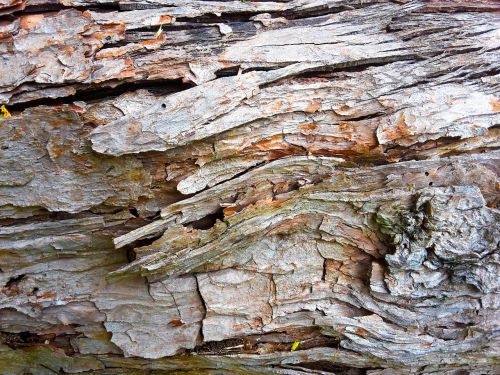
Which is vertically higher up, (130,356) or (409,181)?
(409,181)

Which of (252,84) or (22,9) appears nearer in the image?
(22,9)

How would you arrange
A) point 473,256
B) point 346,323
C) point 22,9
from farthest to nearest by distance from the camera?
point 346,323
point 473,256
point 22,9

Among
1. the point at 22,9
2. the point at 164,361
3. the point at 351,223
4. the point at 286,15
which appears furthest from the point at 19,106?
the point at 351,223

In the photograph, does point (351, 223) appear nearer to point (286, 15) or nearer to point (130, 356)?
point (286, 15)

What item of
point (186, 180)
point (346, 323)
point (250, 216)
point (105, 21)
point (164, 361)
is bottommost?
point (164, 361)

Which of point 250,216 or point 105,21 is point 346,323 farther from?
point 105,21

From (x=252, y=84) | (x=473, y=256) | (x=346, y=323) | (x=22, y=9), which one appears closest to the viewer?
(x=22, y=9)
